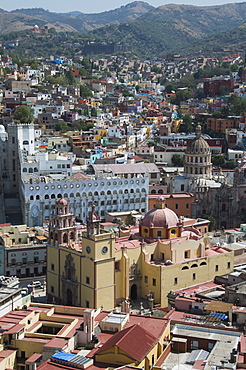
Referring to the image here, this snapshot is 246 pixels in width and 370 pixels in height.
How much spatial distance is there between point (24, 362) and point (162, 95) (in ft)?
342

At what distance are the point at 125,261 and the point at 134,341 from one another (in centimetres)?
1216

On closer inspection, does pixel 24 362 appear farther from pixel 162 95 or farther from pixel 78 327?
pixel 162 95

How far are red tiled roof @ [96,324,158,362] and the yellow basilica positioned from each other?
26.0 feet

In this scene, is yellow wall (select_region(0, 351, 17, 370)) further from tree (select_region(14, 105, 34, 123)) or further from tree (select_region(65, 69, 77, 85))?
tree (select_region(65, 69, 77, 85))

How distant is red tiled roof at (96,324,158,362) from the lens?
31.3m

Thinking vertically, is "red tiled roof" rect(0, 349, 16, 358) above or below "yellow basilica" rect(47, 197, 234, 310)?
below

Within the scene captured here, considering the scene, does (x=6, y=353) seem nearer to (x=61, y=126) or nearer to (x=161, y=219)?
(x=161, y=219)

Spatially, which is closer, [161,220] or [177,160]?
[161,220]

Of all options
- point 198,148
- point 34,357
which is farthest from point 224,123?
point 34,357

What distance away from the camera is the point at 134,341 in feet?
105

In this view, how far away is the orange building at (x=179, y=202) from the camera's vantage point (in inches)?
2525

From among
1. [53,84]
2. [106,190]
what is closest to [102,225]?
[106,190]

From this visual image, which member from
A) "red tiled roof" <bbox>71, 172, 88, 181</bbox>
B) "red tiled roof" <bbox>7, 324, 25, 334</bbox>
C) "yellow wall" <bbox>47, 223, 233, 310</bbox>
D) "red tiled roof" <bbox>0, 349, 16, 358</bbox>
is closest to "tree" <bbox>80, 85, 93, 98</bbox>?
"red tiled roof" <bbox>71, 172, 88, 181</bbox>

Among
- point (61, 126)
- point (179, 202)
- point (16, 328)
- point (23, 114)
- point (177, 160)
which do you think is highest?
point (23, 114)
